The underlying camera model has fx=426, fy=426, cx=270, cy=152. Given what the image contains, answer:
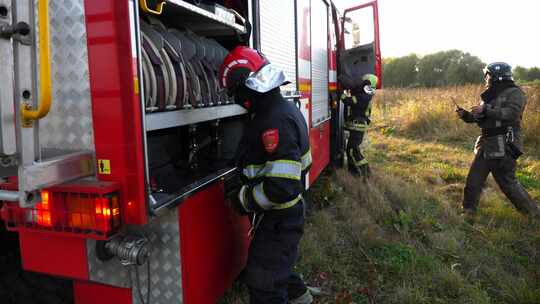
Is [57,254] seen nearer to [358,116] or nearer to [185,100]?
[185,100]

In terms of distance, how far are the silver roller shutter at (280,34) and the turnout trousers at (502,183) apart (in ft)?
8.18

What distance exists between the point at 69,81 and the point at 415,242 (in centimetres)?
334

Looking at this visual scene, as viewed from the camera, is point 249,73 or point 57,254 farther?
point 249,73

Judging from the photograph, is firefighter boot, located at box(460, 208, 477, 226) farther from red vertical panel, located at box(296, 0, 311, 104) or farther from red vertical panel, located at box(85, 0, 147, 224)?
red vertical panel, located at box(85, 0, 147, 224)

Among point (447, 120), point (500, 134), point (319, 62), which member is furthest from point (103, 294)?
point (447, 120)

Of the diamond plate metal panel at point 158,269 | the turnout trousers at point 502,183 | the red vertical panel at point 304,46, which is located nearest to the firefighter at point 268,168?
the diamond plate metal panel at point 158,269

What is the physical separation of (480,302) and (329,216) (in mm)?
1804

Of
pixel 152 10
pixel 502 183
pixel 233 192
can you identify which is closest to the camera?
pixel 152 10

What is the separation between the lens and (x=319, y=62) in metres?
5.16

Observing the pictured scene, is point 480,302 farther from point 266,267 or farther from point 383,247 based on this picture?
point 266,267

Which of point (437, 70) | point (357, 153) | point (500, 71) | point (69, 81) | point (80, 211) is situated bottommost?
point (357, 153)

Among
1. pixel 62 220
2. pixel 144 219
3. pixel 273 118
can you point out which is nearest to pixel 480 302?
pixel 273 118

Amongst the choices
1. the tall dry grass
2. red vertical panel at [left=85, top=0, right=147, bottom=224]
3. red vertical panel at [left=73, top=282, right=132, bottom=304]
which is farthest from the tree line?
red vertical panel at [left=85, top=0, right=147, bottom=224]

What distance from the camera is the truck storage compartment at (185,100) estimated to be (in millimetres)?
2074
